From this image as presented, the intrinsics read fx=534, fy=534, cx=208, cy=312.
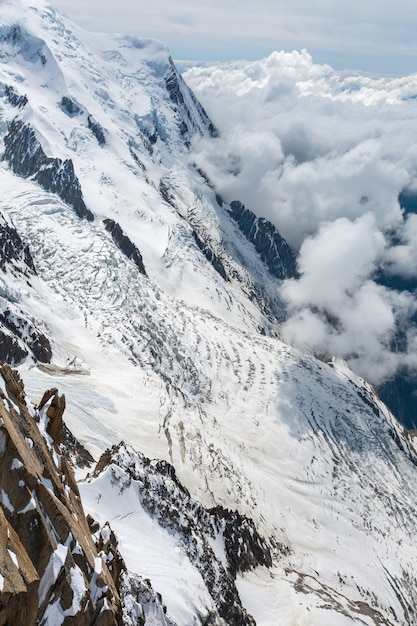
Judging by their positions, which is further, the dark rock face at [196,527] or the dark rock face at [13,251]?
the dark rock face at [13,251]

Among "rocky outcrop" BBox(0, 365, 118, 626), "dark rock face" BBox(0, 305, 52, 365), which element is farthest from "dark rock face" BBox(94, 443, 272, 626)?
"dark rock face" BBox(0, 305, 52, 365)

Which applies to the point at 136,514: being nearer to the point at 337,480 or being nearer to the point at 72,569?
the point at 72,569

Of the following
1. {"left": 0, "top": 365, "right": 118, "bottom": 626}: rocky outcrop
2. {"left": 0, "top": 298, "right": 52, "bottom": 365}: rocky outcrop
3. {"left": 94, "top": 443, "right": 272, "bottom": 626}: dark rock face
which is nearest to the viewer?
{"left": 0, "top": 365, "right": 118, "bottom": 626}: rocky outcrop

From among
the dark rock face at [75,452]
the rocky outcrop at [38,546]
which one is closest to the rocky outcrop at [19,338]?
the dark rock face at [75,452]

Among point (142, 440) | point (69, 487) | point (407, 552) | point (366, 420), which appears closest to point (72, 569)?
point (69, 487)

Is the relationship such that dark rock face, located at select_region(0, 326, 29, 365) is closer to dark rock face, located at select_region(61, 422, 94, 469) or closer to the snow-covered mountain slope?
the snow-covered mountain slope

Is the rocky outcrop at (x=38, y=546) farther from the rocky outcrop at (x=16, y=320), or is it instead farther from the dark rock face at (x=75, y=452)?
the rocky outcrop at (x=16, y=320)
